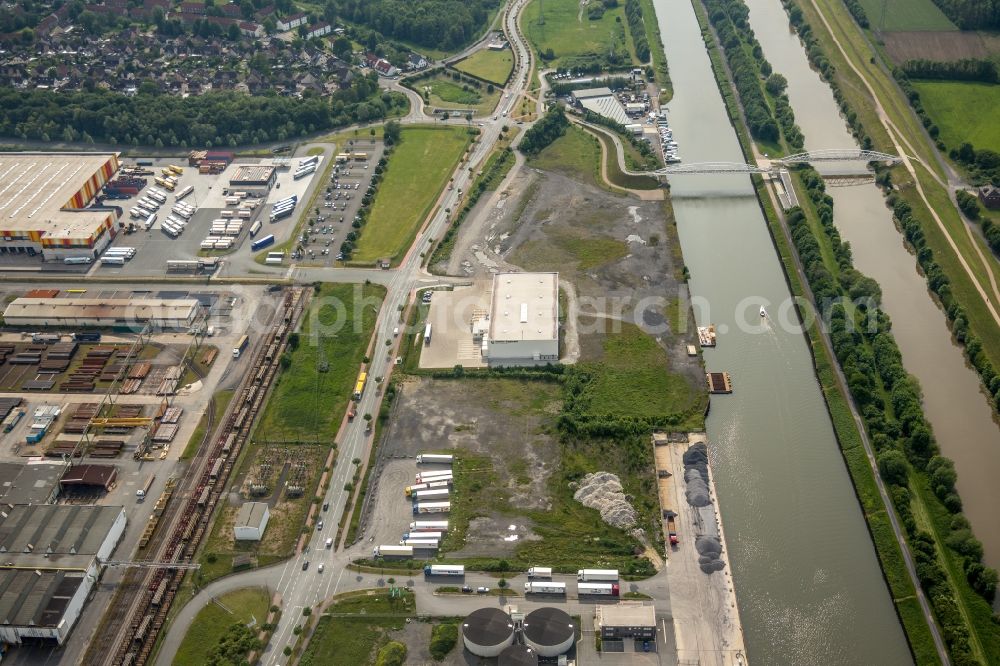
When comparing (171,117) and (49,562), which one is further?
(171,117)

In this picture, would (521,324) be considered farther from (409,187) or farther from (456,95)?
(456,95)

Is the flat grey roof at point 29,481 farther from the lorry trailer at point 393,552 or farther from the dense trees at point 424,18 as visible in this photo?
the dense trees at point 424,18

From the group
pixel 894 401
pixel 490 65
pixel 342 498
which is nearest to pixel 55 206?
pixel 342 498

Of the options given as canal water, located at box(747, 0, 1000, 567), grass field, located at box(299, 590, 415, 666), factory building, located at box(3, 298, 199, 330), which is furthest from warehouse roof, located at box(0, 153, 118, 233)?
canal water, located at box(747, 0, 1000, 567)

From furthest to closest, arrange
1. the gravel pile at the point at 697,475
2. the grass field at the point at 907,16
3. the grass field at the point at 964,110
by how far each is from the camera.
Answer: the grass field at the point at 907,16 → the grass field at the point at 964,110 → the gravel pile at the point at 697,475

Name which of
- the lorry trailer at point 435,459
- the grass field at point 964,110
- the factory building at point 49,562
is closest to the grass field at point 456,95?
the grass field at point 964,110

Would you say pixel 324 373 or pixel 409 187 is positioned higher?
pixel 409 187

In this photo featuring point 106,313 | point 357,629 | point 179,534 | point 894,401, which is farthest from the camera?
point 106,313

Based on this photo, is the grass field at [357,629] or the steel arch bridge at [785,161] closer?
the grass field at [357,629]

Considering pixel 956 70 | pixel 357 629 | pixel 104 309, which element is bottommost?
pixel 357 629
